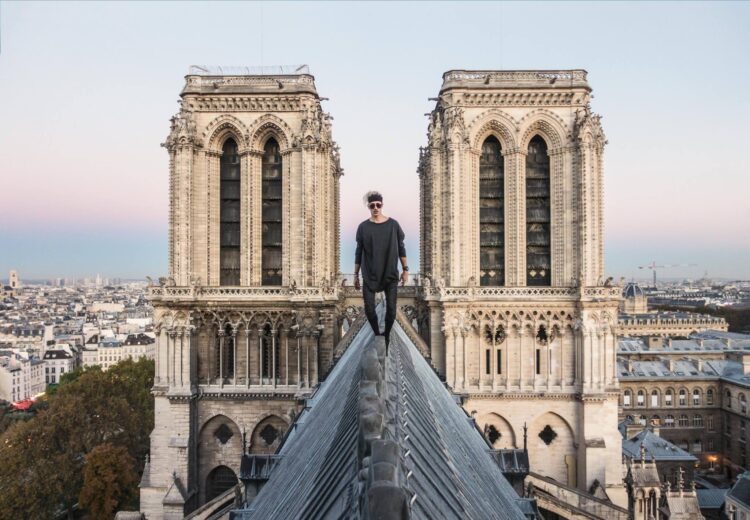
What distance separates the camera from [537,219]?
111 feet

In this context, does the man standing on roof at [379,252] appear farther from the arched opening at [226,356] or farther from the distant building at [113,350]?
the distant building at [113,350]

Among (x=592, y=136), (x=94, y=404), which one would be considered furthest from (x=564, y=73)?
(x=94, y=404)

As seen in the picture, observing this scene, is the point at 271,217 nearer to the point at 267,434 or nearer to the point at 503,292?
the point at 267,434

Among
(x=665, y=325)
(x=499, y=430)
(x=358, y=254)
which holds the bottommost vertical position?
(x=665, y=325)

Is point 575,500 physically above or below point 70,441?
above

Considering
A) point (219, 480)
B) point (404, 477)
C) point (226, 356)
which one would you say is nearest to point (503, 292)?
point (226, 356)

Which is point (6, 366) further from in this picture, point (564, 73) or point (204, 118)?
point (564, 73)

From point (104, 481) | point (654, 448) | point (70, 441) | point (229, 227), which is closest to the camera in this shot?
point (229, 227)

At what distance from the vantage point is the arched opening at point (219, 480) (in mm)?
33469

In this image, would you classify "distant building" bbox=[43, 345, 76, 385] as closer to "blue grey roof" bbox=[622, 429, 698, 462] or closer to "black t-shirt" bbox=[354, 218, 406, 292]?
"blue grey roof" bbox=[622, 429, 698, 462]

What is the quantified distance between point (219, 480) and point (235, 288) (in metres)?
9.98

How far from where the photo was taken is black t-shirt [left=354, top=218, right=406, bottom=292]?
9.61 meters

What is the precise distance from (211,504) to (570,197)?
2209cm

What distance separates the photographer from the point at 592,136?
32438 mm
